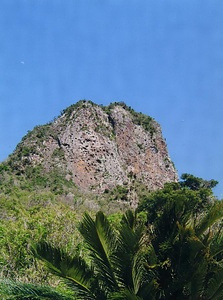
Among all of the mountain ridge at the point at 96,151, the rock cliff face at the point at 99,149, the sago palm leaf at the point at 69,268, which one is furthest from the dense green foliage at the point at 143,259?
the rock cliff face at the point at 99,149

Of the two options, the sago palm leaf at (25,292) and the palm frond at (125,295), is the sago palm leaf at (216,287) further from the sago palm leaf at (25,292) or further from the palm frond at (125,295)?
the sago palm leaf at (25,292)

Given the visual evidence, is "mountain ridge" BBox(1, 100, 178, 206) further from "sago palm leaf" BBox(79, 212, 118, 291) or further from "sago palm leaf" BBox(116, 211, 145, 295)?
"sago palm leaf" BBox(116, 211, 145, 295)

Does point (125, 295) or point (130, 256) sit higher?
point (130, 256)

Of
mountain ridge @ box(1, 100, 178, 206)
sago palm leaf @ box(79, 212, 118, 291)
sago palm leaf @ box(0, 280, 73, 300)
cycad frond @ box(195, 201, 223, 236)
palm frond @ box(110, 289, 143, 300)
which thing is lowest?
sago palm leaf @ box(0, 280, 73, 300)

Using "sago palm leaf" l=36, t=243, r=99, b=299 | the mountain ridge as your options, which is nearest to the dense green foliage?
"sago palm leaf" l=36, t=243, r=99, b=299

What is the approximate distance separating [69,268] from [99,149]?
52.5 m

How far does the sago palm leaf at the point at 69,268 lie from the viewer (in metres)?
7.14

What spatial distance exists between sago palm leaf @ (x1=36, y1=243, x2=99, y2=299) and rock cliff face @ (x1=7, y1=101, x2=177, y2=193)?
48378 mm

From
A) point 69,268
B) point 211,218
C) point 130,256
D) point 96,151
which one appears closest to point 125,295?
point 130,256

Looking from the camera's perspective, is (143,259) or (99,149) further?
(99,149)

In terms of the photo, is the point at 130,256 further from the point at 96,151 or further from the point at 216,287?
the point at 96,151

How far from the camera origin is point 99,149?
59.7 metres

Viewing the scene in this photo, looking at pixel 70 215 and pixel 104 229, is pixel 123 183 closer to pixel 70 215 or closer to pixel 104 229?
pixel 70 215

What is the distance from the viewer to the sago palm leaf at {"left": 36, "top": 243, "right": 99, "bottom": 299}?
7.14 metres
